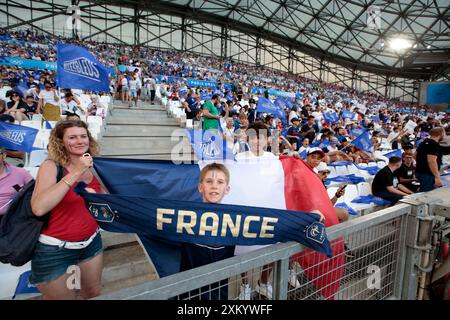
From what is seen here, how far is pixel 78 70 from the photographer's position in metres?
5.77

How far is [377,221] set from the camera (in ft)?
6.47

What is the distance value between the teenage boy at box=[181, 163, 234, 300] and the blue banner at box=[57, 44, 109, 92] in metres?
4.77

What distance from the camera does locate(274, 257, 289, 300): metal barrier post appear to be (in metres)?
1.58

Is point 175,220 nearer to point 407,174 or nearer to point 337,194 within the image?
point 337,194

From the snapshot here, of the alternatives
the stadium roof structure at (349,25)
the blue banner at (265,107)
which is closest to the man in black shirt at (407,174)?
the blue banner at (265,107)

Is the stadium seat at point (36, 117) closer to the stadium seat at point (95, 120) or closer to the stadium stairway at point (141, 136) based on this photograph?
the stadium seat at point (95, 120)

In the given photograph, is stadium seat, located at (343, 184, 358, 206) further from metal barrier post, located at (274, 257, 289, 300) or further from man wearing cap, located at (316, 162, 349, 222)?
metal barrier post, located at (274, 257, 289, 300)

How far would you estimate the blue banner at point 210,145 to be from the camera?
18.6 ft

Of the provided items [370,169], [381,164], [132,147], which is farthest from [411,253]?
[381,164]

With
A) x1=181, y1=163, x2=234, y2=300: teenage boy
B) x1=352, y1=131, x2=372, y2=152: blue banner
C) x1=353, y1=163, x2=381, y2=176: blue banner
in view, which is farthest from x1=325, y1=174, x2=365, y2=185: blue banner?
x1=181, y1=163, x2=234, y2=300: teenage boy

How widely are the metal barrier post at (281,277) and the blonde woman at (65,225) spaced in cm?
127

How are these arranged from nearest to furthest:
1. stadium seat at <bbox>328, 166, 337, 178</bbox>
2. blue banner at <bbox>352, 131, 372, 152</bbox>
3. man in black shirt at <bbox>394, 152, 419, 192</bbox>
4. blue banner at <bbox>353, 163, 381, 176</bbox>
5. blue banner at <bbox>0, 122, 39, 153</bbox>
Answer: blue banner at <bbox>0, 122, 39, 153</bbox>, man in black shirt at <bbox>394, 152, 419, 192</bbox>, stadium seat at <bbox>328, 166, 337, 178</bbox>, blue banner at <bbox>353, 163, 381, 176</bbox>, blue banner at <bbox>352, 131, 372, 152</bbox>
